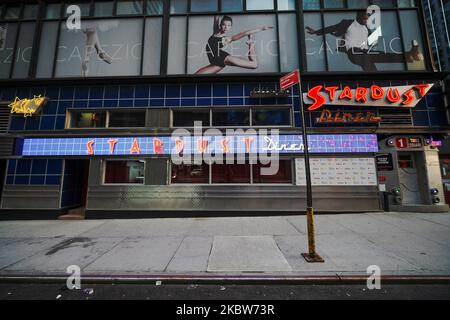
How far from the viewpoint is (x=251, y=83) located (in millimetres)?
10406

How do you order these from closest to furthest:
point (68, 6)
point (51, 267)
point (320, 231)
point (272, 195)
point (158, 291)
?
point (158, 291) → point (51, 267) → point (320, 231) → point (272, 195) → point (68, 6)

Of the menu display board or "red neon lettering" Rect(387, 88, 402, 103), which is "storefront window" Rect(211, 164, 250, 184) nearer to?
A: the menu display board

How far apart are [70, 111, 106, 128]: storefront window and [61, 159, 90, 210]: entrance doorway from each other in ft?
6.46

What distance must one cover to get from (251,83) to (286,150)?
394 centimetres

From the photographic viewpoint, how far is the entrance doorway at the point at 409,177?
10.0 metres

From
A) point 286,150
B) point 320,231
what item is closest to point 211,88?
point 286,150

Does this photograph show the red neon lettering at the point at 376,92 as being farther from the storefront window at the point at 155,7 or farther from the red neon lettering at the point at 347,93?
the storefront window at the point at 155,7

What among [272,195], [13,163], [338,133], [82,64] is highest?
[82,64]

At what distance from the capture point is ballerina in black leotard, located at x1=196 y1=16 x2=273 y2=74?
1061 cm

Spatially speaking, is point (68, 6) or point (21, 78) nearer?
point (21, 78)

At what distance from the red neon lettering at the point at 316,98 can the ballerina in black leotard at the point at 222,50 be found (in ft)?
10.5

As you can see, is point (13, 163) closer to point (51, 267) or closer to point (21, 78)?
point (21, 78)

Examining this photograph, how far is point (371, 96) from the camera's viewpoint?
31.9ft

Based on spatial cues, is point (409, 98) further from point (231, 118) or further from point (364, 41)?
point (231, 118)
